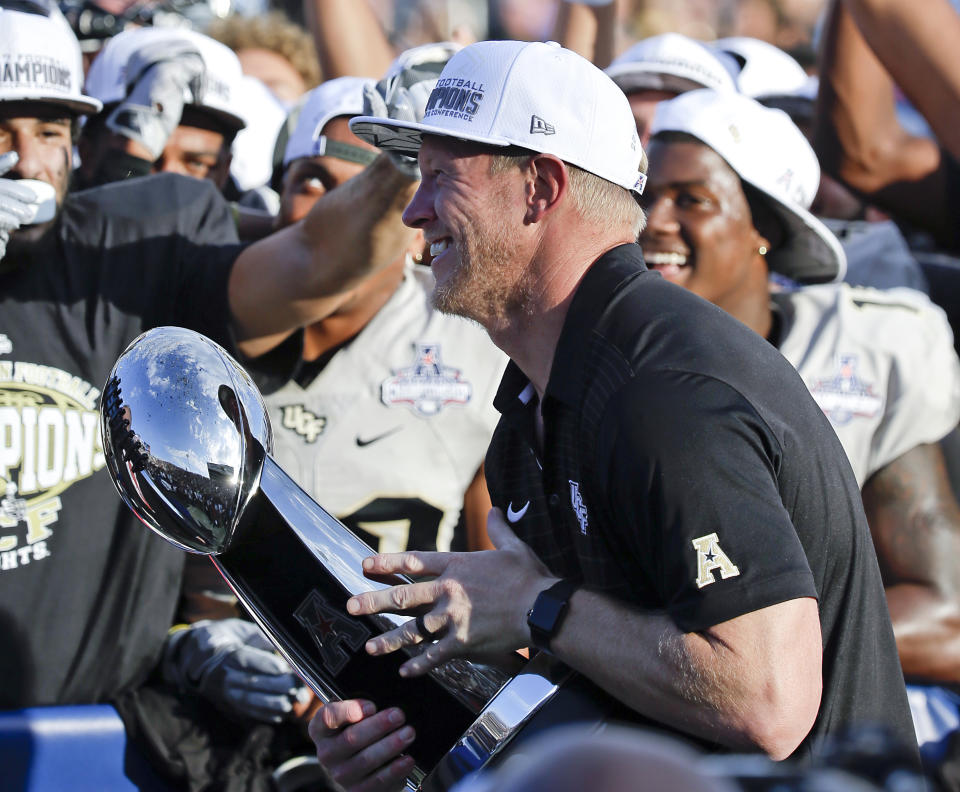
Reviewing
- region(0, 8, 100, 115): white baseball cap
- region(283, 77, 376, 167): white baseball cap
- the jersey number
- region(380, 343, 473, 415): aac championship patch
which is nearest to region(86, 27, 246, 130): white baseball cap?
region(283, 77, 376, 167): white baseball cap

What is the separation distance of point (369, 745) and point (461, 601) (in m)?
0.33

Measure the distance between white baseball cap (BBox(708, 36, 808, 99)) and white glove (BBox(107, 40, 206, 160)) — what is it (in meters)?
2.34

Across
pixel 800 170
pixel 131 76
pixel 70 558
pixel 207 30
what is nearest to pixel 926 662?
pixel 800 170

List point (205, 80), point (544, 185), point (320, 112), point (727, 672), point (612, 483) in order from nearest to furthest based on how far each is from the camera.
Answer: point (727, 672)
point (612, 483)
point (544, 185)
point (320, 112)
point (205, 80)

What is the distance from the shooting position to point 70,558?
9.71 ft

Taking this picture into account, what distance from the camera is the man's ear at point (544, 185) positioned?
79.0 inches

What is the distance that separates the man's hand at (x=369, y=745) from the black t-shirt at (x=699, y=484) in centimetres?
37

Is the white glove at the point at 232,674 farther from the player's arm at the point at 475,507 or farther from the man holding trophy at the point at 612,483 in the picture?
the man holding trophy at the point at 612,483

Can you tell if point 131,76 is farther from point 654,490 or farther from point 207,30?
point 654,490

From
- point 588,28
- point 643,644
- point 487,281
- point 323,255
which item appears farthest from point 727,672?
A: point 588,28

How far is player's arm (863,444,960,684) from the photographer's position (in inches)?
124

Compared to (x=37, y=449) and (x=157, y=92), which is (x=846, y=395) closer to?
(x=37, y=449)

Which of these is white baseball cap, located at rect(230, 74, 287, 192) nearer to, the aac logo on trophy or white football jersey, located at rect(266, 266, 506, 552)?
white football jersey, located at rect(266, 266, 506, 552)

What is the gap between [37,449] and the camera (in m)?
2.93
